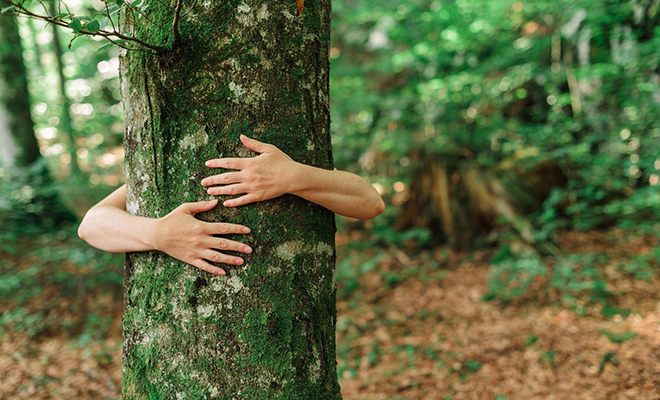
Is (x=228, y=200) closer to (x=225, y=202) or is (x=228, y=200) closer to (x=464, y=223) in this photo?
(x=225, y=202)

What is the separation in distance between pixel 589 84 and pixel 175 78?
7358 mm

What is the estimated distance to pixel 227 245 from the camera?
1.37 metres

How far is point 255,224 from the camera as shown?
1.41 metres

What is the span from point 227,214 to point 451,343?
12.4ft

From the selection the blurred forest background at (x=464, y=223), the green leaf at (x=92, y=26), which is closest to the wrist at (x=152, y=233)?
the green leaf at (x=92, y=26)

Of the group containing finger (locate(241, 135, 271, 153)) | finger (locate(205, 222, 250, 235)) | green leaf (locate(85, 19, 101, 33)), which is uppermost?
green leaf (locate(85, 19, 101, 33))

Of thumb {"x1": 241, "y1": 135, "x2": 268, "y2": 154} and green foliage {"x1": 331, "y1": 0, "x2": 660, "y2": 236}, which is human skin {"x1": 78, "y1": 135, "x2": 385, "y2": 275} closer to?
thumb {"x1": 241, "y1": 135, "x2": 268, "y2": 154}

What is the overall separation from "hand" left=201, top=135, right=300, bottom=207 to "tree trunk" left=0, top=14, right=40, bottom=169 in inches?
282

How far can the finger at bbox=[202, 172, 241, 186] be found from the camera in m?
1.37

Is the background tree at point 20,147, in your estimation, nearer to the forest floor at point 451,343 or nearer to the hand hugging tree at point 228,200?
the forest floor at point 451,343

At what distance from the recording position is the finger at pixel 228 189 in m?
1.37

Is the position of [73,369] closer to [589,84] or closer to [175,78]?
[175,78]

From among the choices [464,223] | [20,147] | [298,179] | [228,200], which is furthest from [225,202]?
[20,147]

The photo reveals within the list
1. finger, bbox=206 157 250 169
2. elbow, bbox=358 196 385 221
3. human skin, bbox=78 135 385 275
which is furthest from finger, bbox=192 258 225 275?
elbow, bbox=358 196 385 221
